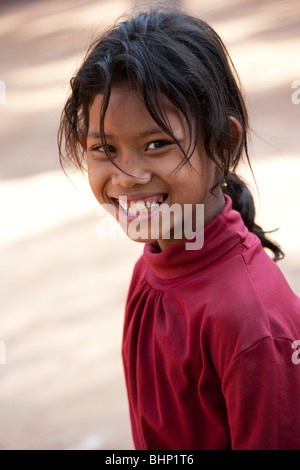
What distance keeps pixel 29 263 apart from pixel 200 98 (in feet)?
6.13

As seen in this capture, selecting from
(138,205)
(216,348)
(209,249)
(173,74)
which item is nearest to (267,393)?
(216,348)

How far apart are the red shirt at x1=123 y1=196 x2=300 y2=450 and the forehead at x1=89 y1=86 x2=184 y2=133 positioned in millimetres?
167

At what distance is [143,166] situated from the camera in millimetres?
943

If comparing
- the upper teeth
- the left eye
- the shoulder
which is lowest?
the shoulder

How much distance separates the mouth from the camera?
0.97 meters

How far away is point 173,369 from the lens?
99cm

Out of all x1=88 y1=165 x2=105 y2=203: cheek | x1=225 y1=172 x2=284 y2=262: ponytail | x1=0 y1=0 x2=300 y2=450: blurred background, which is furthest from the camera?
x1=0 y1=0 x2=300 y2=450: blurred background

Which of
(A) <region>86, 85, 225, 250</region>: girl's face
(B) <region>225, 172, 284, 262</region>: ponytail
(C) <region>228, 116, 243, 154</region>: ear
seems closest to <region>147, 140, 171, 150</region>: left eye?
(A) <region>86, 85, 225, 250</region>: girl's face

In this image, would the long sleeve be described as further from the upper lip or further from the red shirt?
the upper lip

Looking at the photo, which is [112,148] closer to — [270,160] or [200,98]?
[200,98]

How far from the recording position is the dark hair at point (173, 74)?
93 centimetres

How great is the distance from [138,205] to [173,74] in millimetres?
190

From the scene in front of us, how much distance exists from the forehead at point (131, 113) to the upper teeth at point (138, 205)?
0.35 feet
